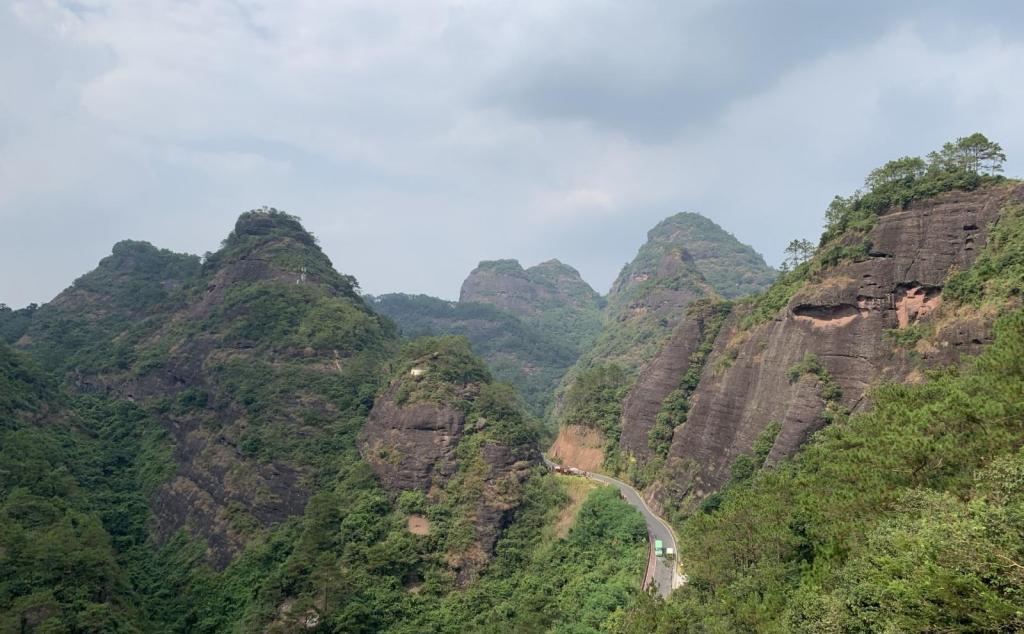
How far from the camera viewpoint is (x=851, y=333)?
44438 mm

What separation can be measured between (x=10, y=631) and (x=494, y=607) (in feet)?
105

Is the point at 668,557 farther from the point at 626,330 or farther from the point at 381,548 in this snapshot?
the point at 626,330

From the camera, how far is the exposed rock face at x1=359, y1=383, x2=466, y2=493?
57.3m

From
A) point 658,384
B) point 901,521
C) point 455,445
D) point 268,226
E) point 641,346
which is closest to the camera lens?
point 901,521

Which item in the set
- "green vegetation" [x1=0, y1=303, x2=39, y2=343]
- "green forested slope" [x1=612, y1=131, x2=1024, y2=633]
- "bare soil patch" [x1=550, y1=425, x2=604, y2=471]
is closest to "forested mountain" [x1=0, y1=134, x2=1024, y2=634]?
"green forested slope" [x1=612, y1=131, x2=1024, y2=633]

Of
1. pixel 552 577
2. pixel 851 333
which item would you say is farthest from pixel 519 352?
pixel 851 333

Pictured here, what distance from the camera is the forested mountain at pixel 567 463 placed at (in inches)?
885

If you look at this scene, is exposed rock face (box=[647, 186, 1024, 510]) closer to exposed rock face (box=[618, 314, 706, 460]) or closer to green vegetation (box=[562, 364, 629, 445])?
exposed rock face (box=[618, 314, 706, 460])

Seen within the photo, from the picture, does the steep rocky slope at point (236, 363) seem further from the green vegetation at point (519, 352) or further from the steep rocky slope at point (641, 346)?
the green vegetation at point (519, 352)

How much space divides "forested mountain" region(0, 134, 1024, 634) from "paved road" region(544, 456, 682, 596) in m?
1.25

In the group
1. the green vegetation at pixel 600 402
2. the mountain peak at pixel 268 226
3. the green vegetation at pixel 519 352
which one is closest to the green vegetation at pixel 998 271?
the green vegetation at pixel 600 402

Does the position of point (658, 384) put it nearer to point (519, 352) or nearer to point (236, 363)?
point (236, 363)

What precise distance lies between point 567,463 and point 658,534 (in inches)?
948

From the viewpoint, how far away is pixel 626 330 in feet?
452
